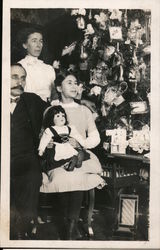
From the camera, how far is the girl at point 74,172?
66cm

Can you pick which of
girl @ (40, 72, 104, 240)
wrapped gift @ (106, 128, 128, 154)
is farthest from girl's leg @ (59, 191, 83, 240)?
wrapped gift @ (106, 128, 128, 154)

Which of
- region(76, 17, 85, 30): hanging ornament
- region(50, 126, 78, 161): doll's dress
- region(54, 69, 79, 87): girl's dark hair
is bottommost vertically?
region(50, 126, 78, 161): doll's dress

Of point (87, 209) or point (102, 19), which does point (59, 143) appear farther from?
point (102, 19)

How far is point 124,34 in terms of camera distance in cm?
68

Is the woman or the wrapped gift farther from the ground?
the woman

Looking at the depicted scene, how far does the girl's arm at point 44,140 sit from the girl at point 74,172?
0.04 m

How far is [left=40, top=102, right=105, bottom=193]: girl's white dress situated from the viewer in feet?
2.15

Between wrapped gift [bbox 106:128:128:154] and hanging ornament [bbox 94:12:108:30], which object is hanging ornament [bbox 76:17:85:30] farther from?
wrapped gift [bbox 106:128:128:154]

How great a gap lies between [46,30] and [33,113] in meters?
0.17

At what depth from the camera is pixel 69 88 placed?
2.19 feet

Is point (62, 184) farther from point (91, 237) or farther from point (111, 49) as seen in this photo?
point (111, 49)

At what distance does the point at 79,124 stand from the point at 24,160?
131 millimetres

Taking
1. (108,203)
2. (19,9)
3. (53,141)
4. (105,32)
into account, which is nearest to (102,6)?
(105,32)

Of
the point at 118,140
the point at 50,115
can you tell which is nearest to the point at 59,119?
the point at 50,115
